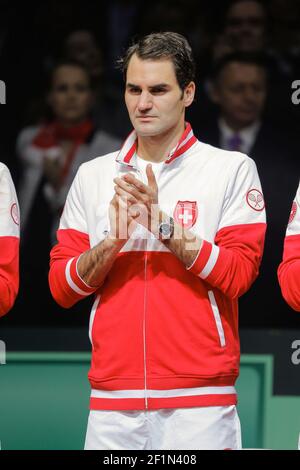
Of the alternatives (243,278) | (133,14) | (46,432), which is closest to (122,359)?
(243,278)

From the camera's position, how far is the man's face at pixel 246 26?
525 cm

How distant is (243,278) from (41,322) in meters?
1.90

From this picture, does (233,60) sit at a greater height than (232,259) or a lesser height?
greater

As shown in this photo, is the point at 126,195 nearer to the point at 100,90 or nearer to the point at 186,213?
the point at 186,213

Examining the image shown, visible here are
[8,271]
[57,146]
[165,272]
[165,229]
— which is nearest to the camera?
[165,229]

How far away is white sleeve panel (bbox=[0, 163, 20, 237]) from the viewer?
365 cm

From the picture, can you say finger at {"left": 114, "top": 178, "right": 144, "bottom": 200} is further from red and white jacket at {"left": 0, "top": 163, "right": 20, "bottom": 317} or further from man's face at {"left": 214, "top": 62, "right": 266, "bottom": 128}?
man's face at {"left": 214, "top": 62, "right": 266, "bottom": 128}

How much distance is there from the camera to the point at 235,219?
3547mm

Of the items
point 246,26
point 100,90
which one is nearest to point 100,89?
point 100,90

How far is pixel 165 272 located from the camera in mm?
3510

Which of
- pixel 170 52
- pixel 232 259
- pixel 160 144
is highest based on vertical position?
pixel 170 52

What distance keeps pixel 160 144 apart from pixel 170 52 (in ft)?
0.99

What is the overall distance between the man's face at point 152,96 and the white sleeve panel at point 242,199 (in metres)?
0.27

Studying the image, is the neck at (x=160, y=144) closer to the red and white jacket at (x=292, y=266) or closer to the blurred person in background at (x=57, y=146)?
the red and white jacket at (x=292, y=266)
